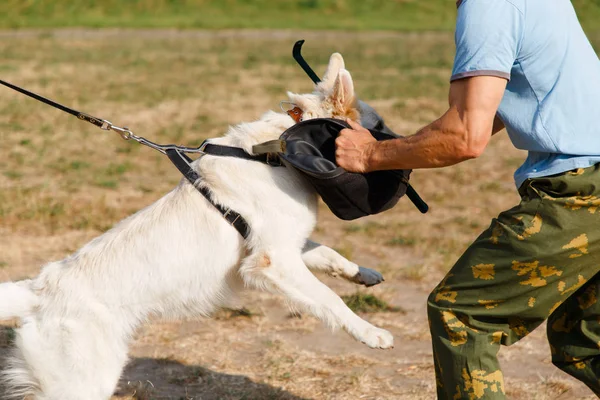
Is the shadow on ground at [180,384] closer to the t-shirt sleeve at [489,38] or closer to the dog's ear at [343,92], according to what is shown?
the dog's ear at [343,92]

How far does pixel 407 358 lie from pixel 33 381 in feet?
7.91

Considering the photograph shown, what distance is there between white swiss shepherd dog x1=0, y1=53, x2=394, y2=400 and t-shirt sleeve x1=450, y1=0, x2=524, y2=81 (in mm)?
1037

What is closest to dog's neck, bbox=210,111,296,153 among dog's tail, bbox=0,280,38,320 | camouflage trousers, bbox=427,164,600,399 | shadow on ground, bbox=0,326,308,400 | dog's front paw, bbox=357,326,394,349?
dog's front paw, bbox=357,326,394,349

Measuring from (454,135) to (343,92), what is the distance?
1025mm

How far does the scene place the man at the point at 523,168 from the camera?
2.61 meters

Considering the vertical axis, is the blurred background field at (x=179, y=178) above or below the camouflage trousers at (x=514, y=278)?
below

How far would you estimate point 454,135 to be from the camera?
8.82 ft

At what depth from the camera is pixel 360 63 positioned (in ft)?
61.7

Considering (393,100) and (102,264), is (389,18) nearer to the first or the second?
(393,100)

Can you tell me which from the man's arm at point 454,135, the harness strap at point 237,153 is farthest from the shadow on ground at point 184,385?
the man's arm at point 454,135

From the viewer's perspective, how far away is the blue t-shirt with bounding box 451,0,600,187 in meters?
2.59

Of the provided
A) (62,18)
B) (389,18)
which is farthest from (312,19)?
(62,18)

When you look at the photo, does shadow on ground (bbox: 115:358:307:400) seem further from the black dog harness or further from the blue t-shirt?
the blue t-shirt

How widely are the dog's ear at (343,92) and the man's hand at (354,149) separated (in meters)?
0.36
